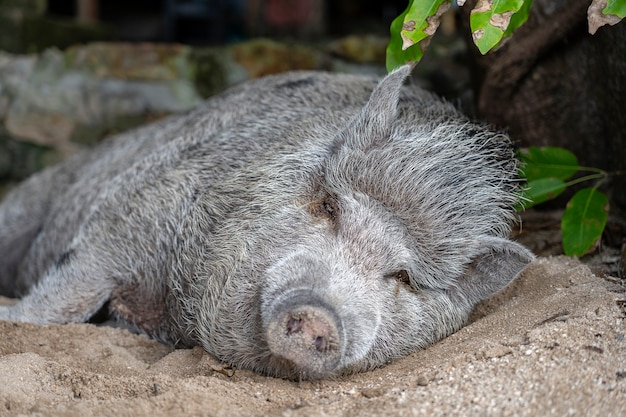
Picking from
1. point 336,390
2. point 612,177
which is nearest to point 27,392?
point 336,390

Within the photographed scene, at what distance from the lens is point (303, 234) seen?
3264 millimetres

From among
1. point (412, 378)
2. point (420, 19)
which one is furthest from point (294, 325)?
point (420, 19)

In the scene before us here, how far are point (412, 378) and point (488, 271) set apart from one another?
932mm

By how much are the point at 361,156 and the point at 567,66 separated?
2046mm

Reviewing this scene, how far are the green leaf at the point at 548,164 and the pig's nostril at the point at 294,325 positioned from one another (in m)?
1.97

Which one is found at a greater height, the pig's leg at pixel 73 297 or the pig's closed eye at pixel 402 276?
the pig's closed eye at pixel 402 276

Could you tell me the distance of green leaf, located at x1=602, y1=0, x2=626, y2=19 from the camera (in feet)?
10.1

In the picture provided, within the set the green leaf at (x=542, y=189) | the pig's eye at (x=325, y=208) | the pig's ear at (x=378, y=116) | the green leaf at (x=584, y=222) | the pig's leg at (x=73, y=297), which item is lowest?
the pig's leg at (x=73, y=297)

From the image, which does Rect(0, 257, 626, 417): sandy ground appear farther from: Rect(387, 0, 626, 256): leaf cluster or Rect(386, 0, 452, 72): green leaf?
Rect(386, 0, 452, 72): green leaf

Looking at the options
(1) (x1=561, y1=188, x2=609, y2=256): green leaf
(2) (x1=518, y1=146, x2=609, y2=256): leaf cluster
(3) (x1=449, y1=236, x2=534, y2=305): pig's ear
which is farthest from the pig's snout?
(1) (x1=561, y1=188, x2=609, y2=256): green leaf

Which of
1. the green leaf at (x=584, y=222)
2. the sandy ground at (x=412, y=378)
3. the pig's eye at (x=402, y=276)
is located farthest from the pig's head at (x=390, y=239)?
the green leaf at (x=584, y=222)

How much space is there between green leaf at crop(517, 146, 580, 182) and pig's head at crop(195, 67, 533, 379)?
0.43 m

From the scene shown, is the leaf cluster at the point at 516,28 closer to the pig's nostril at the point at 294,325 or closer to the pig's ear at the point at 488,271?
the pig's ear at the point at 488,271

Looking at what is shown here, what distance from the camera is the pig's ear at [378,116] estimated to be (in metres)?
3.48
